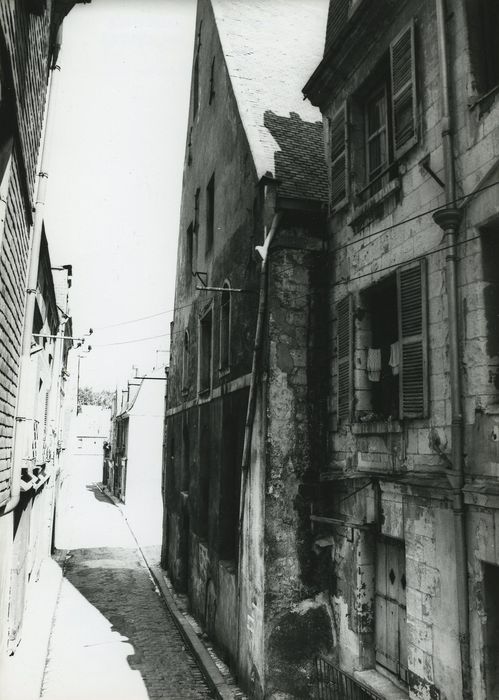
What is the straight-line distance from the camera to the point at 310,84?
9.45 meters

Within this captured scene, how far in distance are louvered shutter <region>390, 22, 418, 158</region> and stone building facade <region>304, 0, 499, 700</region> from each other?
2 cm

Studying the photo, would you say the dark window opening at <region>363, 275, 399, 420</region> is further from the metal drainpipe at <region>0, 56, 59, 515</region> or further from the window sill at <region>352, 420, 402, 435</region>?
the metal drainpipe at <region>0, 56, 59, 515</region>

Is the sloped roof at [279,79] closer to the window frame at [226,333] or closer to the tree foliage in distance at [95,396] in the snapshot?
the window frame at [226,333]

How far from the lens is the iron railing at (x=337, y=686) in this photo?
7.01 metres

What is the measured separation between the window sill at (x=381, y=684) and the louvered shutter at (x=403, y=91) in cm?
647

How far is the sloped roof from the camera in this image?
10586 millimetres

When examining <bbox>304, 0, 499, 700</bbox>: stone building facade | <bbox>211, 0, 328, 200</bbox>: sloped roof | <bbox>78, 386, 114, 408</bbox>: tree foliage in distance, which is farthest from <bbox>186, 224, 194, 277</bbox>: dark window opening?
<bbox>78, 386, 114, 408</bbox>: tree foliage in distance

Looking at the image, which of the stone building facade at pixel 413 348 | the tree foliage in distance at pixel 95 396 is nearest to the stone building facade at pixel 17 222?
the stone building facade at pixel 413 348

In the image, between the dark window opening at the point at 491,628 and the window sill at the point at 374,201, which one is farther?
the window sill at the point at 374,201

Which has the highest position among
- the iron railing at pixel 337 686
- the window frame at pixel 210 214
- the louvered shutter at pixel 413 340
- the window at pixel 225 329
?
the window frame at pixel 210 214

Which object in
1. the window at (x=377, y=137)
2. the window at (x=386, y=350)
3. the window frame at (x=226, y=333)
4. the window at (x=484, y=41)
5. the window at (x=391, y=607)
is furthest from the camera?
the window frame at (x=226, y=333)

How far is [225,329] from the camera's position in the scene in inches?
485

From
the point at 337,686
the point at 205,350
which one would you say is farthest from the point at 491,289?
the point at 205,350

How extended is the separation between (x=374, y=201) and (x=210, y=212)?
24.8 feet
